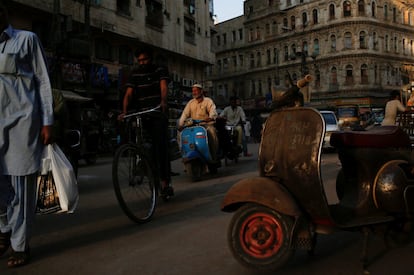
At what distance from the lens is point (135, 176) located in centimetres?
483

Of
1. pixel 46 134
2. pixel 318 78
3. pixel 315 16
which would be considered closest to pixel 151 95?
pixel 46 134

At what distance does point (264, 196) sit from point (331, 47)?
183 ft

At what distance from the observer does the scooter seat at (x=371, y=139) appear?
3.30 m

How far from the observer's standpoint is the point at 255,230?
308 cm

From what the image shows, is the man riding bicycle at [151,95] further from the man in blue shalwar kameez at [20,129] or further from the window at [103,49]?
the window at [103,49]

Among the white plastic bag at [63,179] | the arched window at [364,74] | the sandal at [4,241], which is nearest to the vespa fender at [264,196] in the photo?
the white plastic bag at [63,179]

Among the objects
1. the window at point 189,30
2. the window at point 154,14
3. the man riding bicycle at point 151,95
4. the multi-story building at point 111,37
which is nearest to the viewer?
the man riding bicycle at point 151,95

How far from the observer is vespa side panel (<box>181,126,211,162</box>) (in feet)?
25.6

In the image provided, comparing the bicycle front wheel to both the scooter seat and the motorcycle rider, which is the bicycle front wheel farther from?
the motorcycle rider

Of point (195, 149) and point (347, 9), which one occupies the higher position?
point (347, 9)

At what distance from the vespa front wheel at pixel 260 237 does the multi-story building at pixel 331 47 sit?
47.8 m

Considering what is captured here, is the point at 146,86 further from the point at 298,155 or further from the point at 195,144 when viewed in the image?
the point at 298,155

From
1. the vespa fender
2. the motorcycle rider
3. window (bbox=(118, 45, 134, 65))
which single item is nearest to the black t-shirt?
the vespa fender

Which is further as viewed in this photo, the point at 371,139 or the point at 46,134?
the point at 46,134
